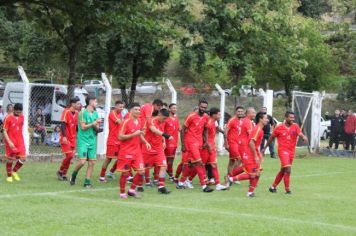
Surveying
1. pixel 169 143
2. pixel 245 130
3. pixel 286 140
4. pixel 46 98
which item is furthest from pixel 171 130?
pixel 46 98

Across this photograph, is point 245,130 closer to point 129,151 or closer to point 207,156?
point 207,156

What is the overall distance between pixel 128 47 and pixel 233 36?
4.47 metres

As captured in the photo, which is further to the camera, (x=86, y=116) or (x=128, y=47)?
(x=128, y=47)

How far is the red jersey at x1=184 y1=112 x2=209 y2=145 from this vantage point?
14.6 meters

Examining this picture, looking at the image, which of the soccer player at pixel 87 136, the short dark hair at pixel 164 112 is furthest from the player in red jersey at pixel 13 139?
the short dark hair at pixel 164 112

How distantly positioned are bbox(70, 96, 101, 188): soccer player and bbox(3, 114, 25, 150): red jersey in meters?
1.52

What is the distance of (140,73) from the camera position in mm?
30609

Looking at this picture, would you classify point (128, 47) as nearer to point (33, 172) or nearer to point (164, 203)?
point (33, 172)

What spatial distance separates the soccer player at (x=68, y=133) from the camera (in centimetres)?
1522

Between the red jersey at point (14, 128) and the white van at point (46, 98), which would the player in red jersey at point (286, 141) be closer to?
the red jersey at point (14, 128)

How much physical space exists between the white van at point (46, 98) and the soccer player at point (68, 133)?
15.3 ft

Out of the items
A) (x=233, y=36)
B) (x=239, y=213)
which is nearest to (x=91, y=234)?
(x=239, y=213)

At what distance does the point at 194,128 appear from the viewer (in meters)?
14.7

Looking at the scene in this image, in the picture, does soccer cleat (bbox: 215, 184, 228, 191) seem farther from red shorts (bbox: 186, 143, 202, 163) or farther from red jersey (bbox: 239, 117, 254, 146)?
red jersey (bbox: 239, 117, 254, 146)
